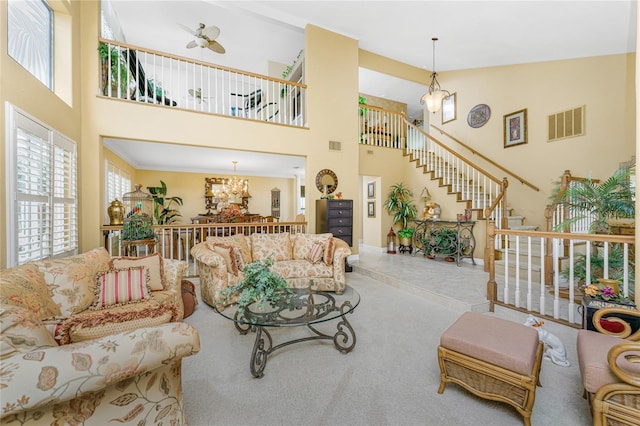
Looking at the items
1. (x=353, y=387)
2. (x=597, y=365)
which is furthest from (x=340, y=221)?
(x=597, y=365)

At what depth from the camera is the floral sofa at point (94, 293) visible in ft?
4.41

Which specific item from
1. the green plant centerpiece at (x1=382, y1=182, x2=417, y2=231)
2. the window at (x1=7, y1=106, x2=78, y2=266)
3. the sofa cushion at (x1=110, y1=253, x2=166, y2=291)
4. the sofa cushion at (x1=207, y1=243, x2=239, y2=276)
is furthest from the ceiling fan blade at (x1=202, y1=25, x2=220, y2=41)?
the green plant centerpiece at (x1=382, y1=182, x2=417, y2=231)

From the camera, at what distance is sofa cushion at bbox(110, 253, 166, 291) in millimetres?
2705

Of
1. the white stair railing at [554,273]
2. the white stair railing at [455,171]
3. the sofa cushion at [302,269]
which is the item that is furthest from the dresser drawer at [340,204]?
the white stair railing at [554,273]

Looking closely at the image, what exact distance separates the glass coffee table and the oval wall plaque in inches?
247

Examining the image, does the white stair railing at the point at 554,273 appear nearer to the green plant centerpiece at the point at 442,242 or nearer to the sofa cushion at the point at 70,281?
the green plant centerpiece at the point at 442,242

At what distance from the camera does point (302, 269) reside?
3891mm

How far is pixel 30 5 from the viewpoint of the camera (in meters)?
2.92

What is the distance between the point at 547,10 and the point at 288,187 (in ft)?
26.8

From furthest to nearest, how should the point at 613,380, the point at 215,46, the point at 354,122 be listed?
the point at 354,122 → the point at 215,46 → the point at 613,380

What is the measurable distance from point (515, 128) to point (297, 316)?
21.7 ft

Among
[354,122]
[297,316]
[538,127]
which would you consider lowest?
[297,316]

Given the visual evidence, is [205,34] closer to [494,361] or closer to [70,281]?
[70,281]

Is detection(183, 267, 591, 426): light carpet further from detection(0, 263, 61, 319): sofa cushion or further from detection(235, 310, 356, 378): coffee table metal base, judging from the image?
detection(0, 263, 61, 319): sofa cushion
